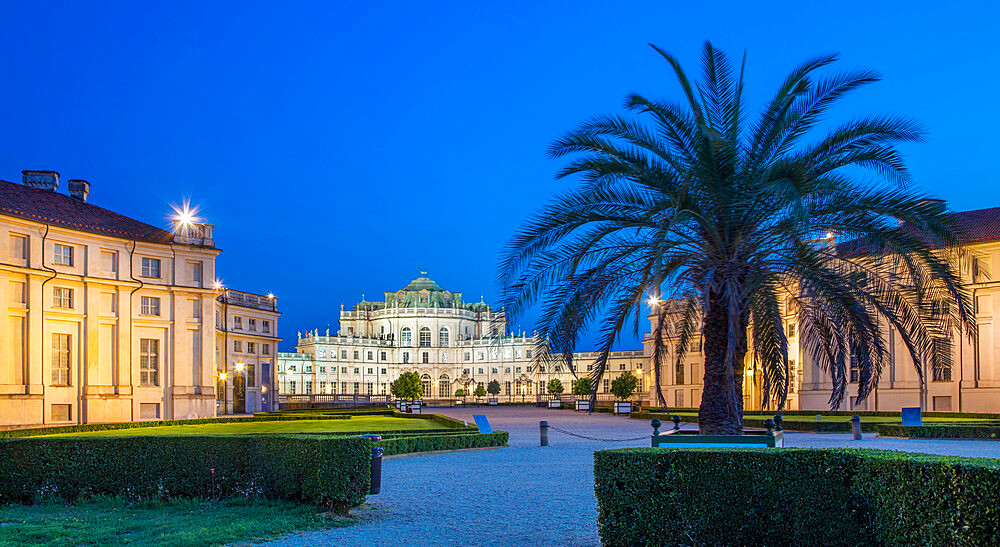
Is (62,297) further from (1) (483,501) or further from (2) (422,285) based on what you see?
(2) (422,285)

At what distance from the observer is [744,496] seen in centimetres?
934

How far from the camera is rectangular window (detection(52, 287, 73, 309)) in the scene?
133ft

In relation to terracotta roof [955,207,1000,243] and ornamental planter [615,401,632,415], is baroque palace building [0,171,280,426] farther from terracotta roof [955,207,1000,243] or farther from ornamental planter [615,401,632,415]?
terracotta roof [955,207,1000,243]

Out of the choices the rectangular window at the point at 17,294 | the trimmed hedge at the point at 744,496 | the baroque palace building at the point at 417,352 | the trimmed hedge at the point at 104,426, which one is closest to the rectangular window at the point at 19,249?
the rectangular window at the point at 17,294

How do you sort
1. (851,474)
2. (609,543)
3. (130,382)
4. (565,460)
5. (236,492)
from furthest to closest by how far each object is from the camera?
(130,382) → (565,460) → (236,492) → (609,543) → (851,474)

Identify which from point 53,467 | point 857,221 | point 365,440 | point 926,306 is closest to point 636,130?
point 857,221

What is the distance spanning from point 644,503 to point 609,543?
554mm

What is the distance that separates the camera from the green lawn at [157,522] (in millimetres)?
10672

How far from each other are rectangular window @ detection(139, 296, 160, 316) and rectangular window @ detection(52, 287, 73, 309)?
3842mm

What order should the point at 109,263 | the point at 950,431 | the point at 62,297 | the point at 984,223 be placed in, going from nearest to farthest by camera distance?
the point at 950,431, the point at 62,297, the point at 109,263, the point at 984,223

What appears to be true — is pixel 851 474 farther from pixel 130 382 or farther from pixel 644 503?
pixel 130 382

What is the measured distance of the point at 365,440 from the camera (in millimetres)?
12508

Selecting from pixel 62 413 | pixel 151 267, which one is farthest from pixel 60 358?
pixel 151 267

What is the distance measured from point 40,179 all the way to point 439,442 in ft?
109
